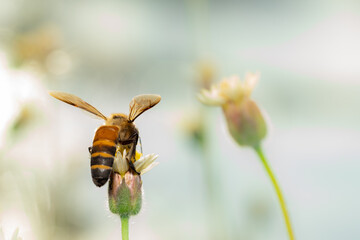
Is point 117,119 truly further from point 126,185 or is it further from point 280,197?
point 280,197

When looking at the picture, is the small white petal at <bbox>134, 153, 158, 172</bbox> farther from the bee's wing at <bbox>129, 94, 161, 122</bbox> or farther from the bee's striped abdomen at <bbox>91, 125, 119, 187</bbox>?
the bee's wing at <bbox>129, 94, 161, 122</bbox>

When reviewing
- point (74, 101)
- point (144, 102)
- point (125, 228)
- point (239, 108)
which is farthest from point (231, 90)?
point (125, 228)

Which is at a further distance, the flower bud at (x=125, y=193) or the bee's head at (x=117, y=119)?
the bee's head at (x=117, y=119)

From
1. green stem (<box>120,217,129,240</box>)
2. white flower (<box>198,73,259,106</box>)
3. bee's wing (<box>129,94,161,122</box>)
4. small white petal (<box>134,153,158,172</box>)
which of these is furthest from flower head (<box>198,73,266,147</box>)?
green stem (<box>120,217,129,240</box>)

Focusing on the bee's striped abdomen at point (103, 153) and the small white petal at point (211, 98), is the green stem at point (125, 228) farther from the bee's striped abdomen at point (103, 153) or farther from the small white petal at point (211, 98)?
the small white petal at point (211, 98)

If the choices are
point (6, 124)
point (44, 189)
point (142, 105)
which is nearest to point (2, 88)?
point (6, 124)

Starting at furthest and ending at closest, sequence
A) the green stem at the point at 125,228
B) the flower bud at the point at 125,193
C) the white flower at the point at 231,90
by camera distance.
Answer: the white flower at the point at 231,90, the flower bud at the point at 125,193, the green stem at the point at 125,228

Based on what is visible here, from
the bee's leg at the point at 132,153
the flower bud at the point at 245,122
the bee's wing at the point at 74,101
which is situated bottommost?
the bee's leg at the point at 132,153

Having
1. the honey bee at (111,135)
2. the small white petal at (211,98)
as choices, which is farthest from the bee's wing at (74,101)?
the small white petal at (211,98)
